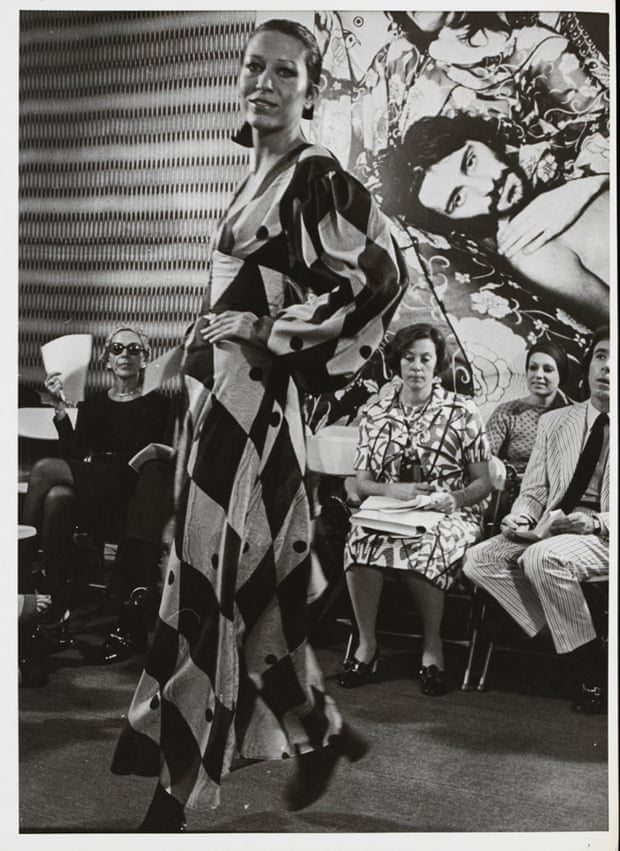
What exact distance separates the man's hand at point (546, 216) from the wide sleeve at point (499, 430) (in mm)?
435

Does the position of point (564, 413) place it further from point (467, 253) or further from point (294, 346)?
point (294, 346)

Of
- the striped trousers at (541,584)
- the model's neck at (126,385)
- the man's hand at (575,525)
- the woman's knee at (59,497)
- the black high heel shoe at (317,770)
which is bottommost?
the black high heel shoe at (317,770)

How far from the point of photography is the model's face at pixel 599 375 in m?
2.55

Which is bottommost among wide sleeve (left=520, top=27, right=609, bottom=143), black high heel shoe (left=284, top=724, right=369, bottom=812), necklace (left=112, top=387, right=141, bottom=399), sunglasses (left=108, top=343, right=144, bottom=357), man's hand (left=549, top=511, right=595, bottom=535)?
black high heel shoe (left=284, top=724, right=369, bottom=812)

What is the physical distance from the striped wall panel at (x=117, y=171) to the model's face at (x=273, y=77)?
0.28 ft

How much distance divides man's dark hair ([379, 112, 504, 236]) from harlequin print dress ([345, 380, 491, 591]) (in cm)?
46

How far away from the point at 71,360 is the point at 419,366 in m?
0.97

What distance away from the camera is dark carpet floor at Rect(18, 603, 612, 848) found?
2.52 metres

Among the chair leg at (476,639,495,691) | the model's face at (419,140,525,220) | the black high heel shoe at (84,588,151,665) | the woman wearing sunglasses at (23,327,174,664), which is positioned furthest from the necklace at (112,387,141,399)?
the chair leg at (476,639,495,691)

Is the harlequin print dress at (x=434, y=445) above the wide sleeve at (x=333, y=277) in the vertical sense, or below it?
below

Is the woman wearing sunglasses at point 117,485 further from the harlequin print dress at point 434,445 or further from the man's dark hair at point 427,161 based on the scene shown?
the man's dark hair at point 427,161

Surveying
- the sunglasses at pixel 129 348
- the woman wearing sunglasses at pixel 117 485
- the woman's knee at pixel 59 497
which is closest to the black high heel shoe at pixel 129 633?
the woman wearing sunglasses at pixel 117 485

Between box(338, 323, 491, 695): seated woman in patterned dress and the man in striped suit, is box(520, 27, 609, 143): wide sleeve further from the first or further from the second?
box(338, 323, 491, 695): seated woman in patterned dress

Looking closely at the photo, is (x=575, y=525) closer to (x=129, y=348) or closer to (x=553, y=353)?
(x=553, y=353)
